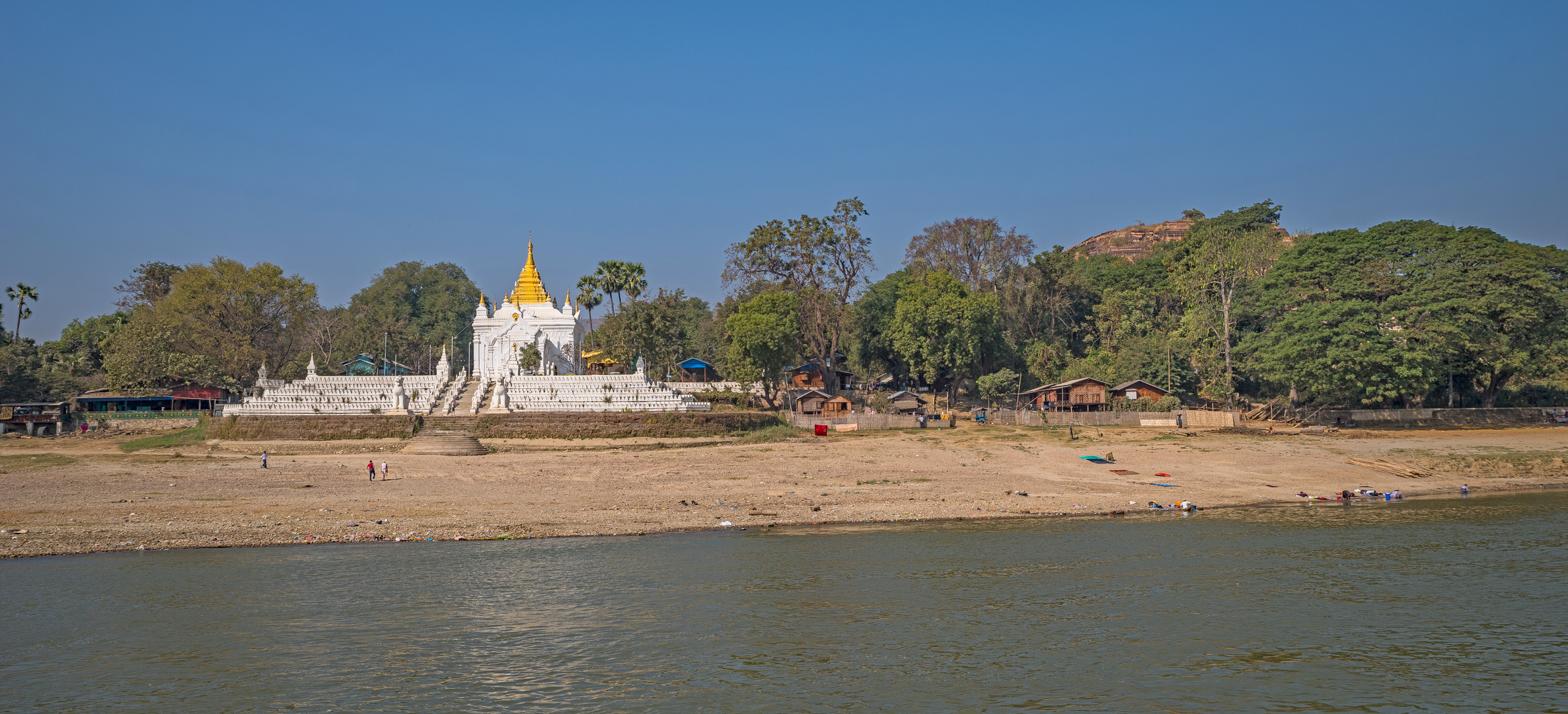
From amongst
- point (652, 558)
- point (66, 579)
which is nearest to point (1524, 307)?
point (652, 558)

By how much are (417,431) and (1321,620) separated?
1281 inches

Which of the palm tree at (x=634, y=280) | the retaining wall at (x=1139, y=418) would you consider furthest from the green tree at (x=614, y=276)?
the retaining wall at (x=1139, y=418)

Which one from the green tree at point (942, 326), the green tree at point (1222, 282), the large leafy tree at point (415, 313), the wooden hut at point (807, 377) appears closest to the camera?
the green tree at point (1222, 282)

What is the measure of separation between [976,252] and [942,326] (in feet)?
40.4

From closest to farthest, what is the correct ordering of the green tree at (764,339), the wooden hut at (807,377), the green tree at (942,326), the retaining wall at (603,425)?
the retaining wall at (603,425), the green tree at (764,339), the green tree at (942,326), the wooden hut at (807,377)

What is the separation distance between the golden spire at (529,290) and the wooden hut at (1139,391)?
3426cm

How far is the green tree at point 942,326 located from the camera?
2131 inches

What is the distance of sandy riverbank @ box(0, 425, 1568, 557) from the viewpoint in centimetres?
2192

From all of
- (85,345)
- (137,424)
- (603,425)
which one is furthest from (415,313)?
→ (603,425)

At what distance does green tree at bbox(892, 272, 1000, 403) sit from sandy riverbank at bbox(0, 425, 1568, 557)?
15883mm

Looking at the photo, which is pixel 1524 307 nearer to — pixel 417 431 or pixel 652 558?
pixel 652 558

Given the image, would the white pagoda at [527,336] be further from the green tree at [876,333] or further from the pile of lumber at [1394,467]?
the pile of lumber at [1394,467]

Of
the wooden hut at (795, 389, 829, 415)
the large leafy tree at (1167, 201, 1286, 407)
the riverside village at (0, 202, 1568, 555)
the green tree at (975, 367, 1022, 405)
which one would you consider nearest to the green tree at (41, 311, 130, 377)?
the riverside village at (0, 202, 1568, 555)

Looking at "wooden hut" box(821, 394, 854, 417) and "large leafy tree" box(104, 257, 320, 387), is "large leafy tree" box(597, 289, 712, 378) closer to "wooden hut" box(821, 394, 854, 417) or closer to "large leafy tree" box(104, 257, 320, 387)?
"wooden hut" box(821, 394, 854, 417)
